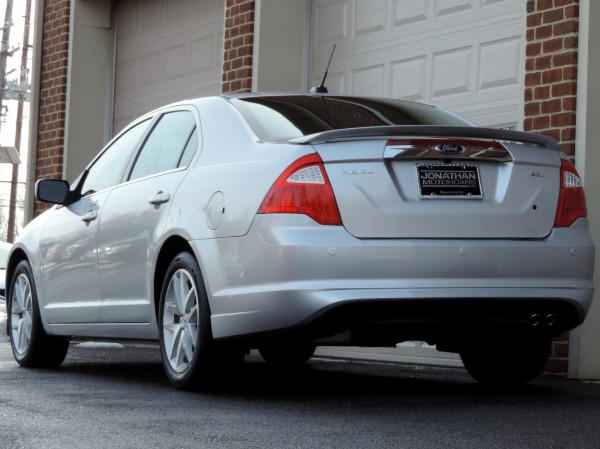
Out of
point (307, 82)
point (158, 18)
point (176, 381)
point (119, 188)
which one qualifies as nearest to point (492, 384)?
point (176, 381)

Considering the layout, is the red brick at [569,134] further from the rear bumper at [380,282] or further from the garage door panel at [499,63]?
the rear bumper at [380,282]

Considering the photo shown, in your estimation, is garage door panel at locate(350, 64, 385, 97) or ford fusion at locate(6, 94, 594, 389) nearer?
ford fusion at locate(6, 94, 594, 389)

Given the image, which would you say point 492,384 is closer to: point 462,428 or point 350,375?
point 350,375

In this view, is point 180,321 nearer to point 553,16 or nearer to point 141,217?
point 141,217

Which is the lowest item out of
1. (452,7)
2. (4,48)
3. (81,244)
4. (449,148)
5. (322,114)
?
(81,244)

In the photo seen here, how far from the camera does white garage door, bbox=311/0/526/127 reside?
30.9 ft

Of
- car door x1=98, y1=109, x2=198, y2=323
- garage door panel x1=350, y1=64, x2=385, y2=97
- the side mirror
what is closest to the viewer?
car door x1=98, y1=109, x2=198, y2=323

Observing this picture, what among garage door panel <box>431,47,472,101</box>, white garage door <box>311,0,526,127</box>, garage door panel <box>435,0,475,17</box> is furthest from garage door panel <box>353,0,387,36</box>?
garage door panel <box>431,47,472,101</box>

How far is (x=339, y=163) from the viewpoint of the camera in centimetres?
577

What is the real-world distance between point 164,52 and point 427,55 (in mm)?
4718

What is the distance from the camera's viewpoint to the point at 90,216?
764cm

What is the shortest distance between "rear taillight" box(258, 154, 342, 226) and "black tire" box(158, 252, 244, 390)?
69 cm

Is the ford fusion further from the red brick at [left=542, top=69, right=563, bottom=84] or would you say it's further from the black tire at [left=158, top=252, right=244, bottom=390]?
the red brick at [left=542, top=69, right=563, bottom=84]

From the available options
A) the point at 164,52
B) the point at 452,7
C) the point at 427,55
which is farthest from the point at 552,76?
the point at 164,52
